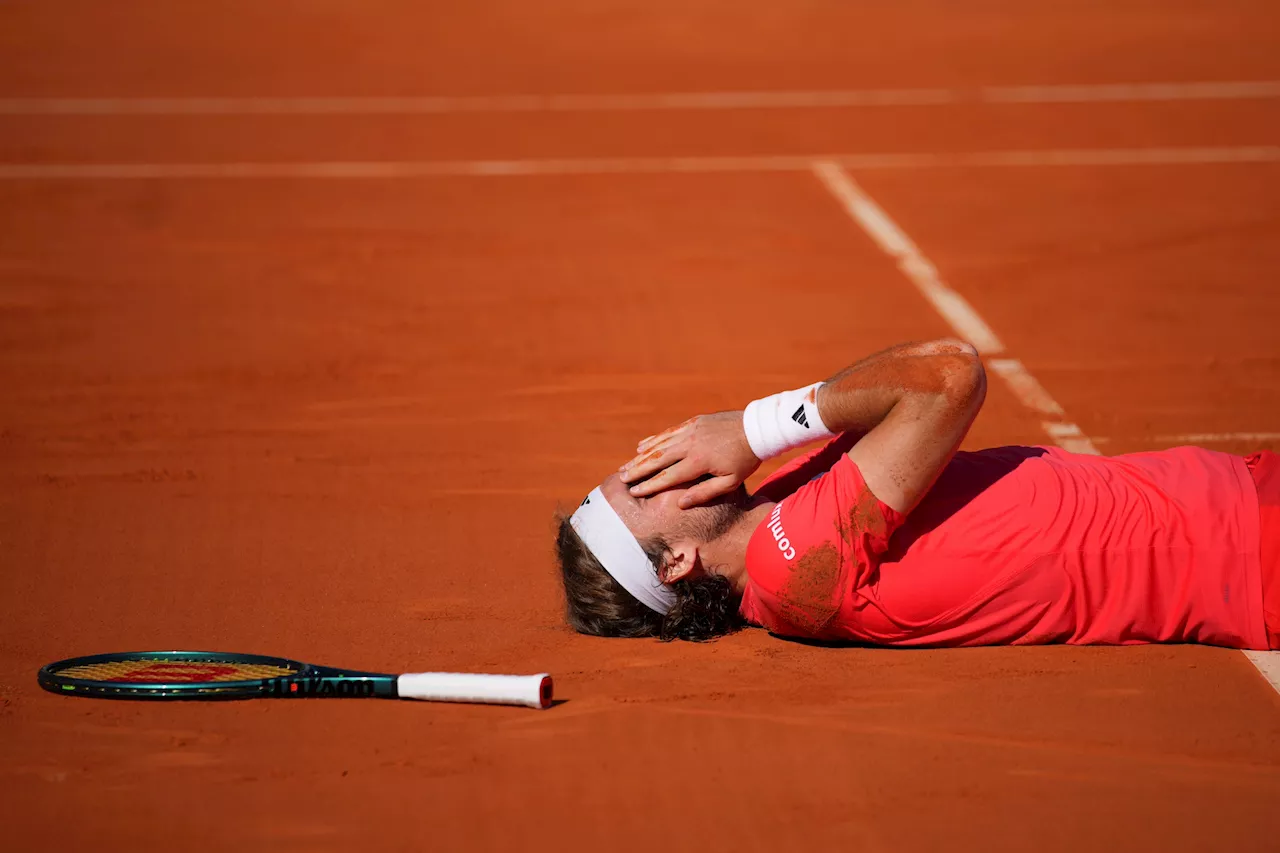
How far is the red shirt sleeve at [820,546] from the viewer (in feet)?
13.0

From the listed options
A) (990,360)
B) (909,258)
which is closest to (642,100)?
(909,258)

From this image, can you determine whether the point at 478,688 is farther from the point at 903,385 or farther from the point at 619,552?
the point at 903,385

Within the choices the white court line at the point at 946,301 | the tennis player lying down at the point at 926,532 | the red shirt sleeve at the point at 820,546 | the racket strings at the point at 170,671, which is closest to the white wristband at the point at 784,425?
the tennis player lying down at the point at 926,532

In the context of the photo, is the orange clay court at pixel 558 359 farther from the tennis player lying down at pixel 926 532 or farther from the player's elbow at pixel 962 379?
the player's elbow at pixel 962 379

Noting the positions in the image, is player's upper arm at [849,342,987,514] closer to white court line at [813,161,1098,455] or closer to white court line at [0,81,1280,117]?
white court line at [813,161,1098,455]

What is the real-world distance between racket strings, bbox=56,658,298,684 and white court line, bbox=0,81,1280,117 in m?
8.65

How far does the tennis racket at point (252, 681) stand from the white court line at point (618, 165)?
6682 millimetres

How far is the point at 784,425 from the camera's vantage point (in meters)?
4.14

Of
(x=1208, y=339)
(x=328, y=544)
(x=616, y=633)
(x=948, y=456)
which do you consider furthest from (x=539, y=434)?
(x=1208, y=339)

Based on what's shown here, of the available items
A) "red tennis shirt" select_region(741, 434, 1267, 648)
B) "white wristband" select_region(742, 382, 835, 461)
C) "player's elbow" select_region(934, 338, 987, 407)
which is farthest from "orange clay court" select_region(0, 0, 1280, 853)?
"player's elbow" select_region(934, 338, 987, 407)

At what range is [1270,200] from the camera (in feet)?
30.0

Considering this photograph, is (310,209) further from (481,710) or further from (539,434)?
(481,710)

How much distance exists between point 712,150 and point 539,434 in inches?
204

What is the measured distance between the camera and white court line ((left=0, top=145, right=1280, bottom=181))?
1031 cm
